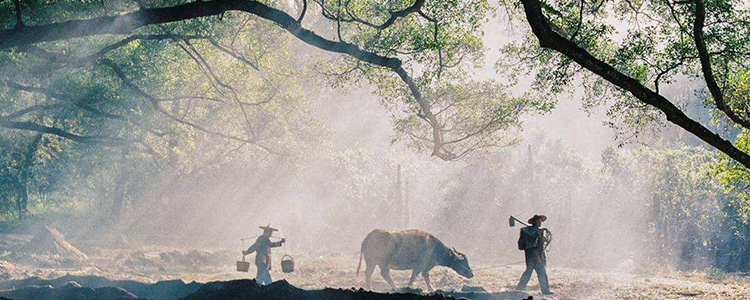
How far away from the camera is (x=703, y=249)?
3503 cm

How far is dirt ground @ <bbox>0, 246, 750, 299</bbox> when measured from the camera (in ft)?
59.7

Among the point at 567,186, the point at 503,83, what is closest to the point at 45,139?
the point at 503,83

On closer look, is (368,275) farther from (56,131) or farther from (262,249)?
(56,131)

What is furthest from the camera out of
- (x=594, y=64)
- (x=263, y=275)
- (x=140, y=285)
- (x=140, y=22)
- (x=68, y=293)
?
(x=263, y=275)

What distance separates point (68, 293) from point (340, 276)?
35.5 ft

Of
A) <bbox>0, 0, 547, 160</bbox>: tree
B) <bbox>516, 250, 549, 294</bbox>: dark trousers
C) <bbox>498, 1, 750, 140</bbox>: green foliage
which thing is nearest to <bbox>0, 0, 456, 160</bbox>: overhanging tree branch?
<bbox>0, 0, 547, 160</bbox>: tree

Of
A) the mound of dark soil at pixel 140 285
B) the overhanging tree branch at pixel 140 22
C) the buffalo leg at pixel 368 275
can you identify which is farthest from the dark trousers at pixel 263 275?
the overhanging tree branch at pixel 140 22

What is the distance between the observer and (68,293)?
41.5 feet

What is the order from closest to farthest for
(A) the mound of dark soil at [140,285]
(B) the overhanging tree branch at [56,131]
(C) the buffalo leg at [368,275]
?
(A) the mound of dark soil at [140,285]
(C) the buffalo leg at [368,275]
(B) the overhanging tree branch at [56,131]

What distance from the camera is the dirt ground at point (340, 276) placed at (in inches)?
717

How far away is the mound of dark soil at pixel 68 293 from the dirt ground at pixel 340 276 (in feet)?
19.3

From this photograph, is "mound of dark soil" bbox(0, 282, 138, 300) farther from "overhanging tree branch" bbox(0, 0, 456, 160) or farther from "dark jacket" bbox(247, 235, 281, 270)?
"dark jacket" bbox(247, 235, 281, 270)

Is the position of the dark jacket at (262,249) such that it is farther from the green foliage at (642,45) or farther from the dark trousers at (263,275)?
the green foliage at (642,45)

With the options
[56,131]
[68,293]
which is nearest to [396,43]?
[68,293]
